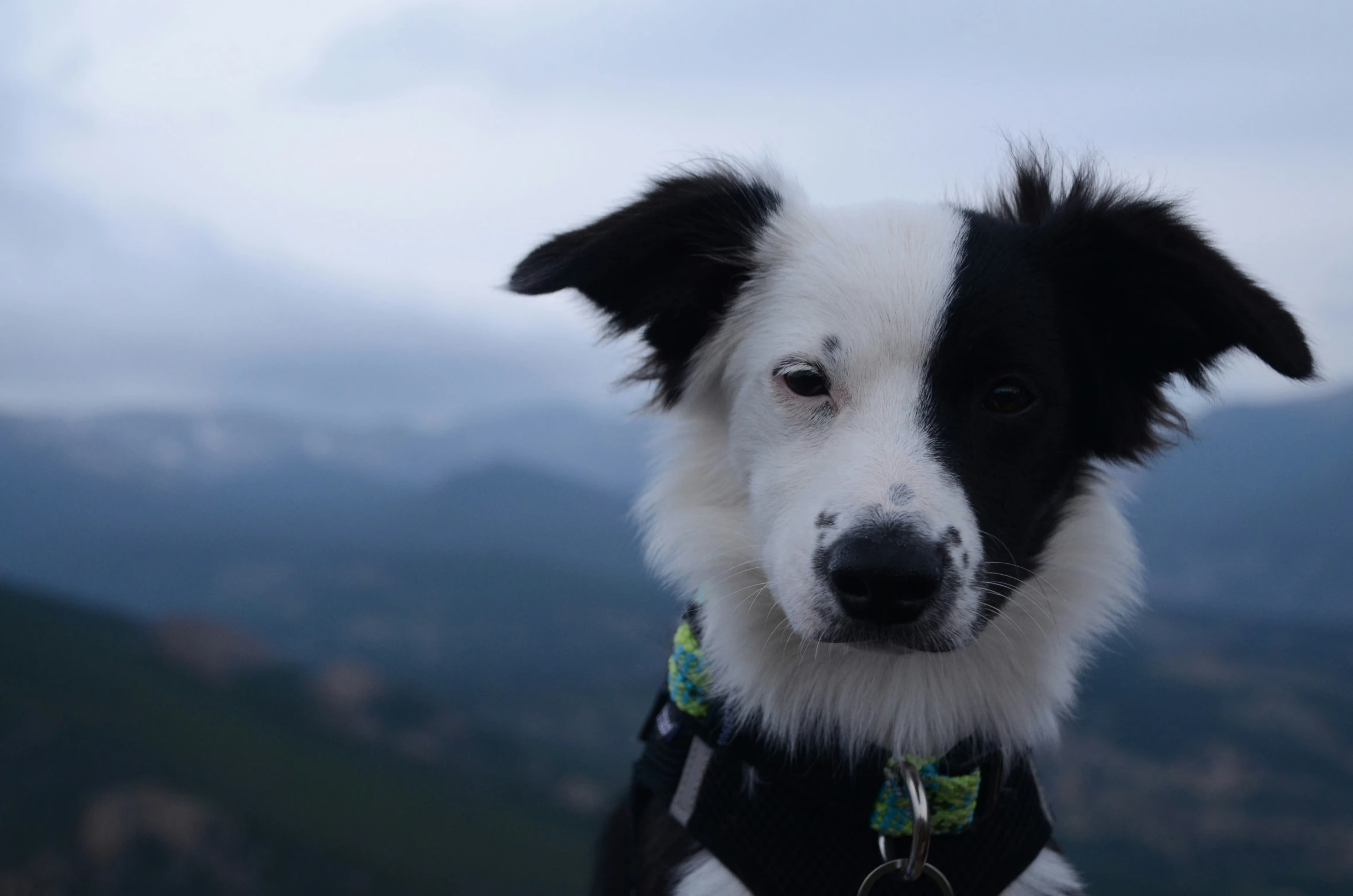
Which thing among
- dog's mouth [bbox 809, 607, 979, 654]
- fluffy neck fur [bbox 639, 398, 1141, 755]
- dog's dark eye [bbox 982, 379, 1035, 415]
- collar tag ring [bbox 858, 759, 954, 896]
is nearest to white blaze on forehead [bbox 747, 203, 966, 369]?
dog's dark eye [bbox 982, 379, 1035, 415]

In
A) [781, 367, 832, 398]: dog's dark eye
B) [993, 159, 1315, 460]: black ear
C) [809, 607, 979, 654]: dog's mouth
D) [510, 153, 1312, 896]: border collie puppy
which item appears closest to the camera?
[809, 607, 979, 654]: dog's mouth

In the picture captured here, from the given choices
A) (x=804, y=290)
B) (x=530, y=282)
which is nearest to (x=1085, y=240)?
(x=804, y=290)

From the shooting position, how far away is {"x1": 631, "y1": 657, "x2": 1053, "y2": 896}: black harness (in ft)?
9.44

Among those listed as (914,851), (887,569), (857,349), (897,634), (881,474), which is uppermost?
(857,349)

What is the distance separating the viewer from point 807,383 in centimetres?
289

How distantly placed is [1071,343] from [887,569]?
103 cm

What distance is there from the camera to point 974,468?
9.03 ft

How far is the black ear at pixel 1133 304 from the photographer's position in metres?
3.00

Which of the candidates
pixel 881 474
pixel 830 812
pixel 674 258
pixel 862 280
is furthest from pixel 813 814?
pixel 674 258

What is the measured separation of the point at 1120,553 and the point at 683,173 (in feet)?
5.77

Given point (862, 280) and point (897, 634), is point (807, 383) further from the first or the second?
point (897, 634)

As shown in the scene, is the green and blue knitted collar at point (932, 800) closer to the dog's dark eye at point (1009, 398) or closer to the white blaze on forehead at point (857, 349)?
the white blaze on forehead at point (857, 349)

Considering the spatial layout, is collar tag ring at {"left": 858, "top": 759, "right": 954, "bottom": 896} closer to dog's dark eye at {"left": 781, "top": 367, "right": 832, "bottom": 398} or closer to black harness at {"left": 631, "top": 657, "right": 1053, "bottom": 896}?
black harness at {"left": 631, "top": 657, "right": 1053, "bottom": 896}

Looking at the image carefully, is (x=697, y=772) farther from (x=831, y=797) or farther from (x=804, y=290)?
(x=804, y=290)
